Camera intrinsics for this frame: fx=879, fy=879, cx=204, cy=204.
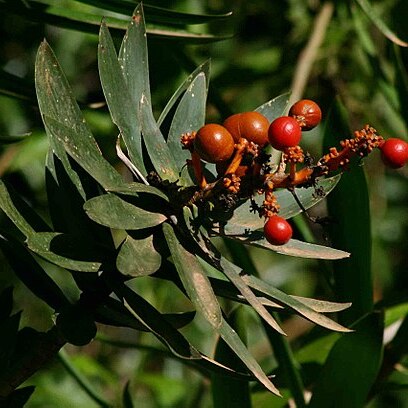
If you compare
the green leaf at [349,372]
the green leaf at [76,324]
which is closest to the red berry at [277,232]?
the green leaf at [76,324]

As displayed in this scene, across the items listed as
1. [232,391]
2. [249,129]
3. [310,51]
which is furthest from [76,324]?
[310,51]

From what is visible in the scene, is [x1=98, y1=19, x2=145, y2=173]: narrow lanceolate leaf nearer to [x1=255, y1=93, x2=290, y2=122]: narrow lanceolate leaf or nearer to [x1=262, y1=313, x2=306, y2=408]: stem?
[x1=255, y1=93, x2=290, y2=122]: narrow lanceolate leaf

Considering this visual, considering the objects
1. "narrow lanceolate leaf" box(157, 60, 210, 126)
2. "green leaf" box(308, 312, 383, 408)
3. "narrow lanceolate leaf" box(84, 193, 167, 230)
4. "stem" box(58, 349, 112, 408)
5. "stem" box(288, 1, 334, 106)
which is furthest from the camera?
"stem" box(288, 1, 334, 106)

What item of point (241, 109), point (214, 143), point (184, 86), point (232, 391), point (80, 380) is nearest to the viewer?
point (214, 143)

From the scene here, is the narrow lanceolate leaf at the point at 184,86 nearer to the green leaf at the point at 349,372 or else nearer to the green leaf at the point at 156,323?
the green leaf at the point at 156,323

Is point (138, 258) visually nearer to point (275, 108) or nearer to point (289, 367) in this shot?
point (275, 108)

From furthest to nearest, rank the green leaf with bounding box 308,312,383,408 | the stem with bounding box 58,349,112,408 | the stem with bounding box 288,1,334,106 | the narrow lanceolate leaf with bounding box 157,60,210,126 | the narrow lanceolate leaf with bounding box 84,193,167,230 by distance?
1. the stem with bounding box 288,1,334,106
2. the stem with bounding box 58,349,112,408
3. the green leaf with bounding box 308,312,383,408
4. the narrow lanceolate leaf with bounding box 157,60,210,126
5. the narrow lanceolate leaf with bounding box 84,193,167,230

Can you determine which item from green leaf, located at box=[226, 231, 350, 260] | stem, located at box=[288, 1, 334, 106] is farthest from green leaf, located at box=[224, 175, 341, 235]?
stem, located at box=[288, 1, 334, 106]
